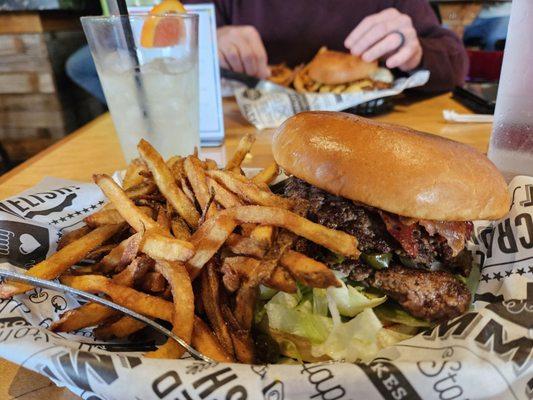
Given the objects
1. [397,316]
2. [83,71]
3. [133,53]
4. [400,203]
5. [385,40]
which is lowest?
[397,316]

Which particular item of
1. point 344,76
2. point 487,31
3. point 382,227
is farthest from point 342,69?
point 487,31

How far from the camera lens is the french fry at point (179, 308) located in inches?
33.6

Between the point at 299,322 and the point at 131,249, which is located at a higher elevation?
the point at 131,249

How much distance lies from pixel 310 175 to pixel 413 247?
323 mm

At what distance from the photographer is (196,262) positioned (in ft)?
3.25

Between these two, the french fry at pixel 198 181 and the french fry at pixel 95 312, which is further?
the french fry at pixel 198 181

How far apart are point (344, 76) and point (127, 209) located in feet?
7.15

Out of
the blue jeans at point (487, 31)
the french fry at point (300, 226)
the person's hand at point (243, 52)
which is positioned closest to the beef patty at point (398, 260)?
the french fry at point (300, 226)

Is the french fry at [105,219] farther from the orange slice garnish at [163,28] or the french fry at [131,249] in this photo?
the orange slice garnish at [163,28]

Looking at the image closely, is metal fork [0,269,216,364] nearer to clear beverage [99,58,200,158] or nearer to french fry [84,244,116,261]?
french fry [84,244,116,261]

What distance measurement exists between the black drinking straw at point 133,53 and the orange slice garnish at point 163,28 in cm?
5

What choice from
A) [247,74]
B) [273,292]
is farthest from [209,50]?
[273,292]

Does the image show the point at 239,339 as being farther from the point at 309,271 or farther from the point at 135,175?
the point at 135,175

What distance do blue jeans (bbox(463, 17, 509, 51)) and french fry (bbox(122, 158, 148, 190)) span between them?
6.37 m
